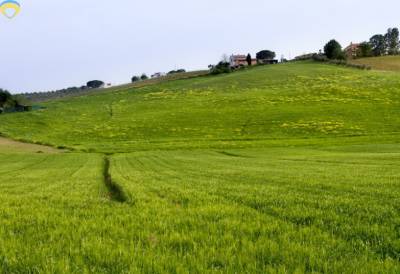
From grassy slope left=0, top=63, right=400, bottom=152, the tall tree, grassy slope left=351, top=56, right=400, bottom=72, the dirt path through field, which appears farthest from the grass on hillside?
the tall tree

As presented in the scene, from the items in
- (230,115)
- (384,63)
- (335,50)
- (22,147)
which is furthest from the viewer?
(335,50)

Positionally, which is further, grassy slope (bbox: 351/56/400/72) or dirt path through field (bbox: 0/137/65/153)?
grassy slope (bbox: 351/56/400/72)

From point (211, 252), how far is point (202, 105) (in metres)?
101

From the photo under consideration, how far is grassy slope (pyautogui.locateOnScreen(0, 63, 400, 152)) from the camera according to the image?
7113 centimetres

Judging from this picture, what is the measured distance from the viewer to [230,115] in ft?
302

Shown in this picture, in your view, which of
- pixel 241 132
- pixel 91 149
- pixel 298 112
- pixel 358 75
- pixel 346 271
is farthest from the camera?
pixel 358 75

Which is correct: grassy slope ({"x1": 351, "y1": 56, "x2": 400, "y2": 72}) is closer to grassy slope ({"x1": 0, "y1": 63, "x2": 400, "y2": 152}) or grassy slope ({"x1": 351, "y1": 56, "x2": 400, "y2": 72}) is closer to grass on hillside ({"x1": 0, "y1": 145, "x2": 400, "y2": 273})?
grassy slope ({"x1": 0, "y1": 63, "x2": 400, "y2": 152})

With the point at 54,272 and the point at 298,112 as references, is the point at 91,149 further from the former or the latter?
the point at 54,272

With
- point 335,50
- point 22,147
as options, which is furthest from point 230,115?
point 335,50

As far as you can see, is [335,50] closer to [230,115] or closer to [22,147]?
[230,115]

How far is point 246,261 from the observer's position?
643cm

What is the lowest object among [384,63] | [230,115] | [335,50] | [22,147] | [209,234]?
[384,63]

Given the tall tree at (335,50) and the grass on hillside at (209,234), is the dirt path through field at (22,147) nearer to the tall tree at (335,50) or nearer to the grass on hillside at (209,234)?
the grass on hillside at (209,234)

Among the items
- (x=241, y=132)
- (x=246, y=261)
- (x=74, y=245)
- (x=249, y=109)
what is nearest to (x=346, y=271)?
(x=246, y=261)
